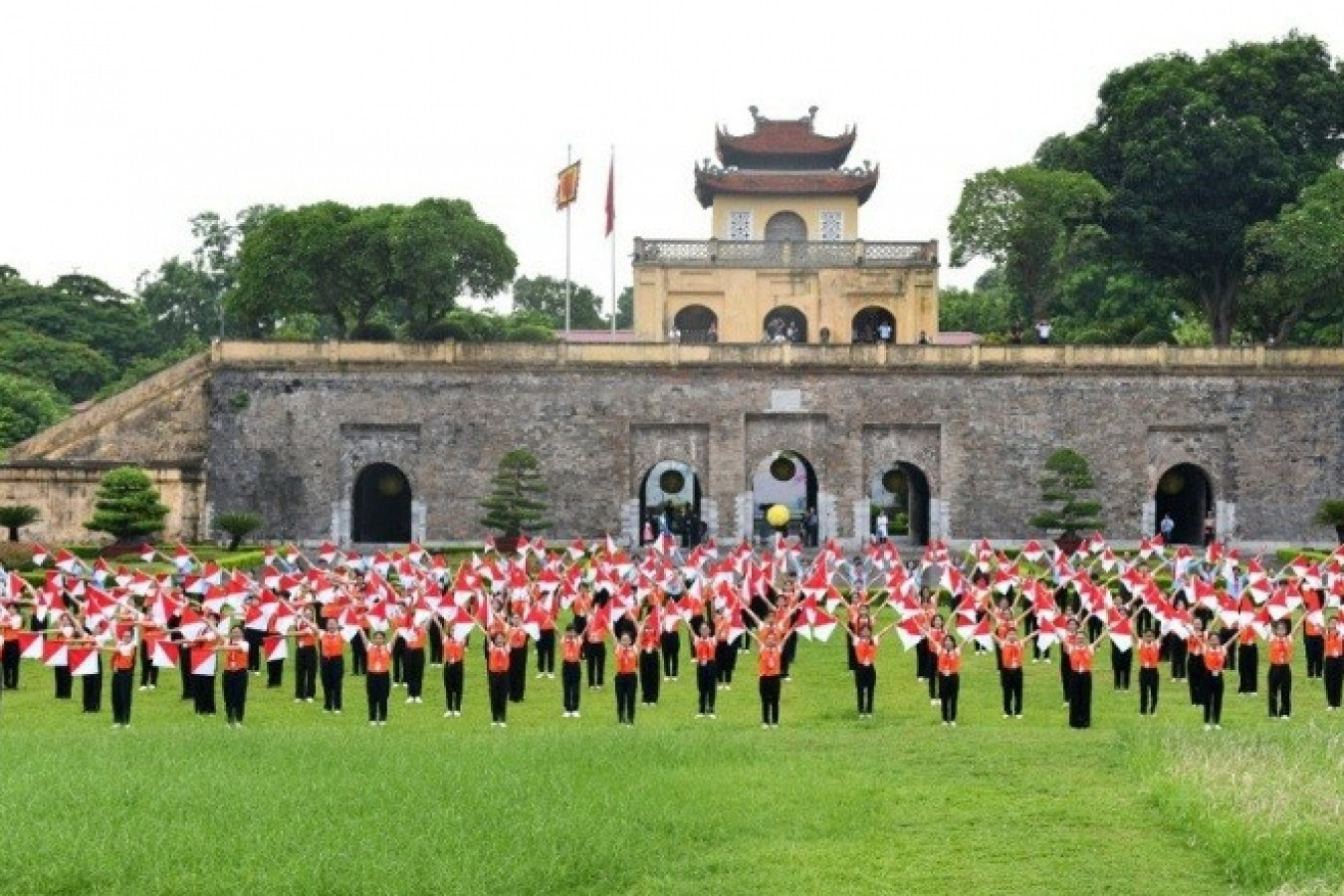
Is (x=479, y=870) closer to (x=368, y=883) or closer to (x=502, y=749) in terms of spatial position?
(x=368, y=883)

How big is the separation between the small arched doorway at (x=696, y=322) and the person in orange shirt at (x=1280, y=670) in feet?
94.0

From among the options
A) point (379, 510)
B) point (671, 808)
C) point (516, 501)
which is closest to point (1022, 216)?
point (516, 501)

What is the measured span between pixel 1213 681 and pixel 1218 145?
27.6 meters

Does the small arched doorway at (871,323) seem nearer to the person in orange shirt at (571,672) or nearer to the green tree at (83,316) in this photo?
the person in orange shirt at (571,672)

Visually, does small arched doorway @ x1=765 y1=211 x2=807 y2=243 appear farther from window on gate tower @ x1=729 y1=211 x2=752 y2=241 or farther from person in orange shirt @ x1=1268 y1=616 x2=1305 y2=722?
person in orange shirt @ x1=1268 y1=616 x2=1305 y2=722

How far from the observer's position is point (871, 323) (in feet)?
155

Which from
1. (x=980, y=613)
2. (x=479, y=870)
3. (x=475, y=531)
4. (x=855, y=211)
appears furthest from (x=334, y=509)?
(x=479, y=870)

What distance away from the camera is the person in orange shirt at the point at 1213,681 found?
18.7 m

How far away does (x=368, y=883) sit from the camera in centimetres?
1186

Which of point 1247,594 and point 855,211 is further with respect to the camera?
point 855,211

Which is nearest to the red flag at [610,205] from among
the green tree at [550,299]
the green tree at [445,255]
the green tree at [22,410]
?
the green tree at [445,255]

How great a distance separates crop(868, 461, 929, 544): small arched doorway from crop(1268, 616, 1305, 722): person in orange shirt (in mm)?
21983

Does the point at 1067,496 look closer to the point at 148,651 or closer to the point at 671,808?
the point at 148,651

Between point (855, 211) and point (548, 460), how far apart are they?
13.3 m
